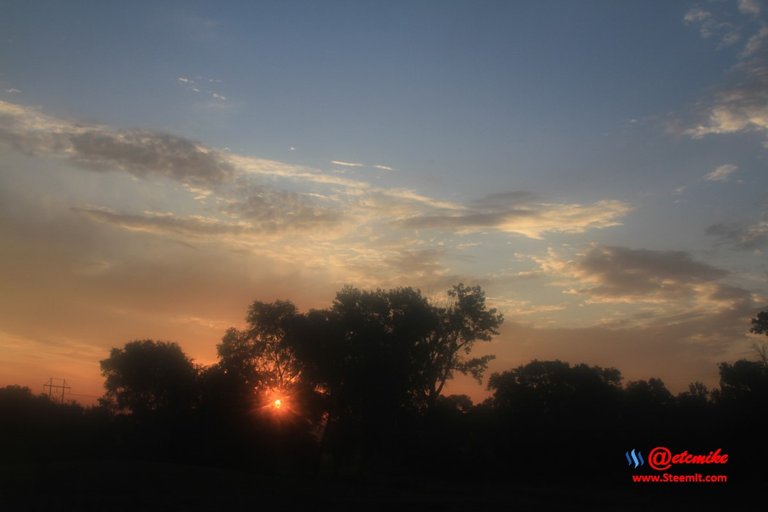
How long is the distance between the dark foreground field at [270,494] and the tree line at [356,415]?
21.9ft

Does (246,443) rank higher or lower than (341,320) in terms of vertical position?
lower

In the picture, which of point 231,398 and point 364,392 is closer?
point 364,392

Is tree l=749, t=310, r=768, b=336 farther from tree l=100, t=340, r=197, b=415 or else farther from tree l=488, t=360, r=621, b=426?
tree l=100, t=340, r=197, b=415

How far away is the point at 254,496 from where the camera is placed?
29.2 m

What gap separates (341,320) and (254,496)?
77.4 ft

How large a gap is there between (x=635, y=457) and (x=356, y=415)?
23.2 m

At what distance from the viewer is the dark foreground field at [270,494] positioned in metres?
24.6

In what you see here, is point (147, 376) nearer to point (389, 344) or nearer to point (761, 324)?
point (389, 344)

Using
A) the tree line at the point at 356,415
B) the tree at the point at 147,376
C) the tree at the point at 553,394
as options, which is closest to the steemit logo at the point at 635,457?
the tree line at the point at 356,415

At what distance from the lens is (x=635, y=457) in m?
47.3

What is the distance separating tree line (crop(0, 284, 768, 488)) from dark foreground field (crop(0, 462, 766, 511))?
6.68 metres

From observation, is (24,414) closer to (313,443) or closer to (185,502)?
(313,443)

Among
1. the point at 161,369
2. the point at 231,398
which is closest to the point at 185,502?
the point at 231,398

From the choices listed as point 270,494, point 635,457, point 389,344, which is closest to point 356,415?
point 389,344
